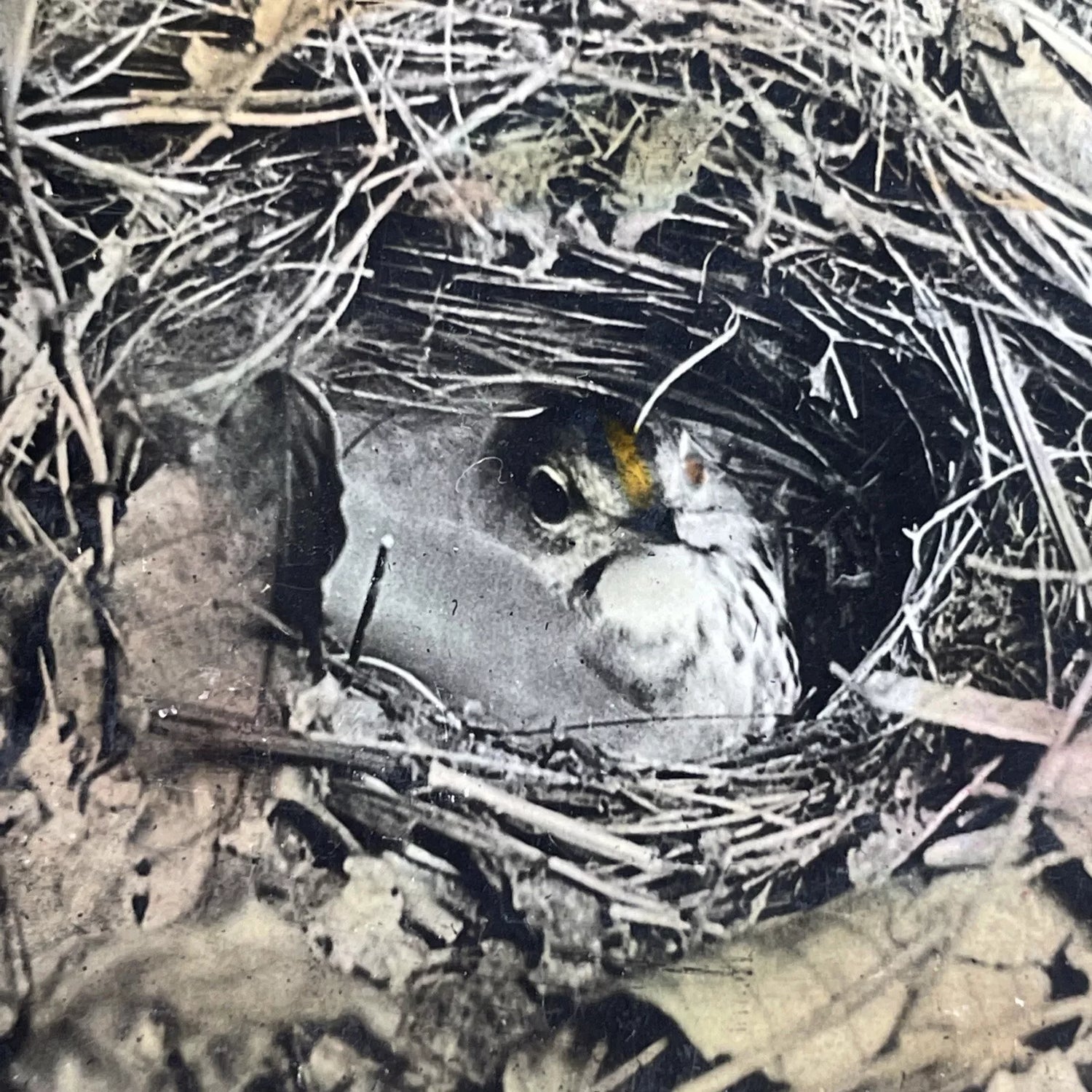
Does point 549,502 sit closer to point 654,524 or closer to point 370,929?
point 654,524

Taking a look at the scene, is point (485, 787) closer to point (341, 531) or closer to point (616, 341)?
point (341, 531)

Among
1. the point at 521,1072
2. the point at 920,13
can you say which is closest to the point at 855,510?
the point at 920,13

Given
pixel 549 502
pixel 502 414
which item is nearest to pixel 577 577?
pixel 549 502

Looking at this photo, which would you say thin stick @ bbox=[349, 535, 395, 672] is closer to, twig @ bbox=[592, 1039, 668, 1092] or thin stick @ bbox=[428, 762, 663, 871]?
thin stick @ bbox=[428, 762, 663, 871]

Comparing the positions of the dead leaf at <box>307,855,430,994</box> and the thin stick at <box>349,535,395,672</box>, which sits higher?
the thin stick at <box>349,535,395,672</box>

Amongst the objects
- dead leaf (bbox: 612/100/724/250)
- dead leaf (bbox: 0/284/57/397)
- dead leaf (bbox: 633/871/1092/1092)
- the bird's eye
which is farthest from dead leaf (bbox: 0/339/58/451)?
dead leaf (bbox: 633/871/1092/1092)
